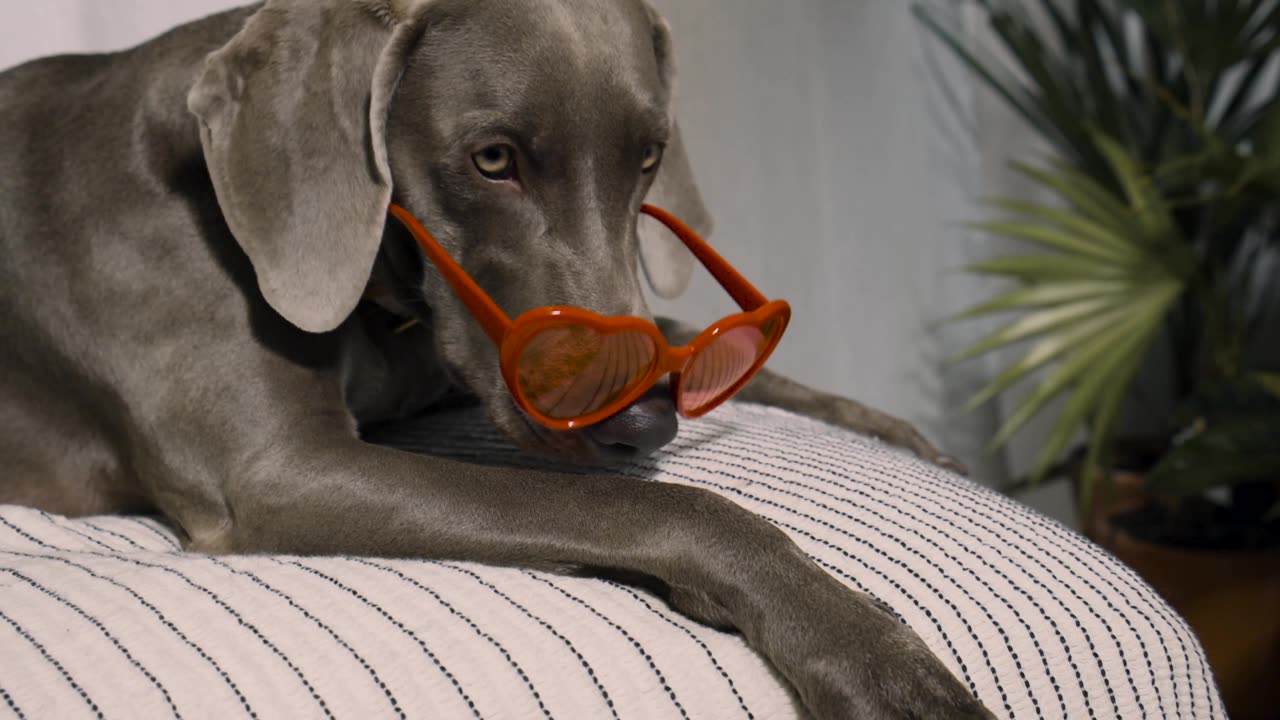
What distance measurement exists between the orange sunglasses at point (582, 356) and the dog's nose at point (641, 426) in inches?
0.6

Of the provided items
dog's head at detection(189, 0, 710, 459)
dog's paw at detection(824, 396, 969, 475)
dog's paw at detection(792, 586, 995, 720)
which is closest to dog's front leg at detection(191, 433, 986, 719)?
dog's paw at detection(792, 586, 995, 720)

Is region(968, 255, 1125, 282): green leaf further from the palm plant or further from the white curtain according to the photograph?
the white curtain

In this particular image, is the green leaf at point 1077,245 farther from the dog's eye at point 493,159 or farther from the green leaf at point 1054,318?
the dog's eye at point 493,159

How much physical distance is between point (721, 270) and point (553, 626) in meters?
0.62

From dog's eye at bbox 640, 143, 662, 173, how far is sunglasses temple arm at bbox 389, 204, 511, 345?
0.26 m

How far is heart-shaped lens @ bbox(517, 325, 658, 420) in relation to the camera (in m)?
1.06

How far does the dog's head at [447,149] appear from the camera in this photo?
45.5 inches

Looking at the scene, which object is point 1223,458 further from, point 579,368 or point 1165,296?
point 579,368

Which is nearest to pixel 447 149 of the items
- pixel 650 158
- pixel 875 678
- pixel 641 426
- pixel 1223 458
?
pixel 650 158

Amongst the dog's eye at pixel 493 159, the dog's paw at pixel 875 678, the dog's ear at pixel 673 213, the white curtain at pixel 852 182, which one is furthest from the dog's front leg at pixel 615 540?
the white curtain at pixel 852 182

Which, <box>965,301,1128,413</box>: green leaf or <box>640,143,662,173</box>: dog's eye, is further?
<box>965,301,1128,413</box>: green leaf

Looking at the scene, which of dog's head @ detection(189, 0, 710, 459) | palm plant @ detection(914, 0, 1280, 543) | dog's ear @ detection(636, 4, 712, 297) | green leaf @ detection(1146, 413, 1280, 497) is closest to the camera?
dog's head @ detection(189, 0, 710, 459)

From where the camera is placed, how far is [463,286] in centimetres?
115

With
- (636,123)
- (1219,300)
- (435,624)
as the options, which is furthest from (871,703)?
(1219,300)
